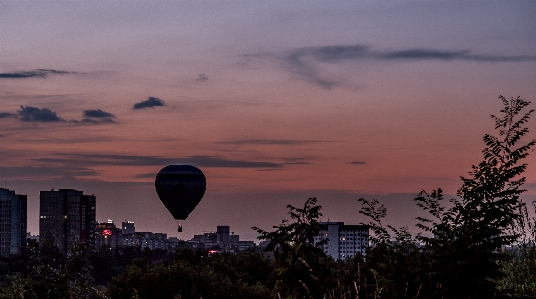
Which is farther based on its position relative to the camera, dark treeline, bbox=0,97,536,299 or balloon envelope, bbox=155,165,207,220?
balloon envelope, bbox=155,165,207,220

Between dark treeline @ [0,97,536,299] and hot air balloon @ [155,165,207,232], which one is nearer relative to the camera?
dark treeline @ [0,97,536,299]

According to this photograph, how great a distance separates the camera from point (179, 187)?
242ft

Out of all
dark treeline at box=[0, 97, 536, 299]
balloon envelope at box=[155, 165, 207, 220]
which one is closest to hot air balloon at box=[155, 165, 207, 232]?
balloon envelope at box=[155, 165, 207, 220]

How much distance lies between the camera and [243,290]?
4234cm

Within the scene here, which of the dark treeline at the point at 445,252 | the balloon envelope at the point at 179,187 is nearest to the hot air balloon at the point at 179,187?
the balloon envelope at the point at 179,187

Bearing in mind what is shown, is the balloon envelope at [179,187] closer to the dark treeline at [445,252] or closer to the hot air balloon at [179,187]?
the hot air balloon at [179,187]

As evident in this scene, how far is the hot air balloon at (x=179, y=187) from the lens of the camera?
73875mm

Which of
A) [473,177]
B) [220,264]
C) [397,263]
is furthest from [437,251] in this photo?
[220,264]

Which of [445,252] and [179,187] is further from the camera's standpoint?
[179,187]

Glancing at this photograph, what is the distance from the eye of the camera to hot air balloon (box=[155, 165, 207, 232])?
242 ft

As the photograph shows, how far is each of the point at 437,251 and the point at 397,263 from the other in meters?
0.79

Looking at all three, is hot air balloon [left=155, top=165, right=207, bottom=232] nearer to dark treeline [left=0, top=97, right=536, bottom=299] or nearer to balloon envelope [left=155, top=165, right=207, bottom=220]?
balloon envelope [left=155, top=165, right=207, bottom=220]

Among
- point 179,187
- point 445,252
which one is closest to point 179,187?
point 179,187

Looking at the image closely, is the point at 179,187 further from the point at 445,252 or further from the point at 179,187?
the point at 445,252
